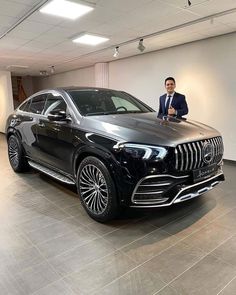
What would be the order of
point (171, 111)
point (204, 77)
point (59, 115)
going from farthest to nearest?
point (204, 77) < point (171, 111) < point (59, 115)

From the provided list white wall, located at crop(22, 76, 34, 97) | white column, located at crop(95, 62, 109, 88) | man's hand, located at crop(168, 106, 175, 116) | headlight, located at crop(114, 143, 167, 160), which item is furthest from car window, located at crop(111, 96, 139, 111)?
white wall, located at crop(22, 76, 34, 97)

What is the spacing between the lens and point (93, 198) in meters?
2.60

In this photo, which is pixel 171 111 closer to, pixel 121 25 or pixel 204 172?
pixel 204 172

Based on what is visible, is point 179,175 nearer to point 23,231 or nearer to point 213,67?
point 23,231

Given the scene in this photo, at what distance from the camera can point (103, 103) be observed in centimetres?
319

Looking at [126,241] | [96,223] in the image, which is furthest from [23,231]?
[126,241]

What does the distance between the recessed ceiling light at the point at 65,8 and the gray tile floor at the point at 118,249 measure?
8.41 feet

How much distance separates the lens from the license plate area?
2.36 meters

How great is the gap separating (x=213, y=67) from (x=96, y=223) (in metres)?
4.21

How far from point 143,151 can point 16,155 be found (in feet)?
9.36

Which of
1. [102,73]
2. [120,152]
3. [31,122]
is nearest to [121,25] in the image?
[31,122]

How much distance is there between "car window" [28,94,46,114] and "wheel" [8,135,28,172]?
0.63 metres

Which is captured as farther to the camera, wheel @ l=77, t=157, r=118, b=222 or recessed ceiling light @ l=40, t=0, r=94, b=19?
Result: recessed ceiling light @ l=40, t=0, r=94, b=19

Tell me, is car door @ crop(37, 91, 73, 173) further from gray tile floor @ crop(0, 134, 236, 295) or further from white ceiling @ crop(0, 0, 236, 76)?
white ceiling @ crop(0, 0, 236, 76)
